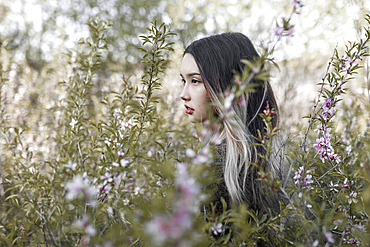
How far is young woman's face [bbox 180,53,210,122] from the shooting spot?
1611 millimetres

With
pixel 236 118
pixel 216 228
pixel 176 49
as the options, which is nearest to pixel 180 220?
pixel 216 228

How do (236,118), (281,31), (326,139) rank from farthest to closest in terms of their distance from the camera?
(236,118) < (326,139) < (281,31)

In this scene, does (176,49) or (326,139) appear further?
(176,49)

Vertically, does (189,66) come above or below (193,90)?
above

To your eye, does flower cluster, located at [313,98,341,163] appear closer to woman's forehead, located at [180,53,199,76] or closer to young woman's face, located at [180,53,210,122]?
young woman's face, located at [180,53,210,122]

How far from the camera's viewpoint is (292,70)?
17.7 feet

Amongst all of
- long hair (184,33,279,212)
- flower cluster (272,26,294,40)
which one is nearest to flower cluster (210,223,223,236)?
long hair (184,33,279,212)

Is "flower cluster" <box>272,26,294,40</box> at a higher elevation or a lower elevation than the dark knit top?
higher

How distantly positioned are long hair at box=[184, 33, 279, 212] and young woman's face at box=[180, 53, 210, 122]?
0.16 feet

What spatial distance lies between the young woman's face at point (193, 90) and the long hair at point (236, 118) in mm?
48

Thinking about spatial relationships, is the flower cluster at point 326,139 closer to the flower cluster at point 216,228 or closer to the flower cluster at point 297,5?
the flower cluster at point 297,5

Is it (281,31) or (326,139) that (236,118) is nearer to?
(326,139)

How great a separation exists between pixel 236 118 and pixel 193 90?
0.38 metres

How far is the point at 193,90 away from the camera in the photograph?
1.63m
